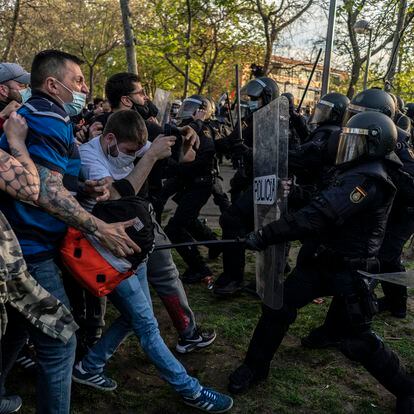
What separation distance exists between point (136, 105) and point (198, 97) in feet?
5.43

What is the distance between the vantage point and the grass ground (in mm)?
2891

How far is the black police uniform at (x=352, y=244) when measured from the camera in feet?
8.67

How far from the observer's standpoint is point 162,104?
4434 millimetres

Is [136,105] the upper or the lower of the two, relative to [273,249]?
upper

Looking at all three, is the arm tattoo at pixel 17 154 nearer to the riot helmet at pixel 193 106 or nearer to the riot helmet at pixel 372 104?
the riot helmet at pixel 372 104

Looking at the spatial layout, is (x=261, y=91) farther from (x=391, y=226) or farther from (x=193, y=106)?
(x=391, y=226)

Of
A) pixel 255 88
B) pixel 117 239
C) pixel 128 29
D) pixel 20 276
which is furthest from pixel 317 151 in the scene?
pixel 128 29

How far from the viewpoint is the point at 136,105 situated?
12.6 feet

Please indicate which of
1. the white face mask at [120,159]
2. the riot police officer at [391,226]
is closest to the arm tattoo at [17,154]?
the white face mask at [120,159]

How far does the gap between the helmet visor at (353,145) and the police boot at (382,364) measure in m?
1.05

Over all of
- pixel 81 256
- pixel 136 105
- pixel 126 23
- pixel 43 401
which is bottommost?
pixel 43 401

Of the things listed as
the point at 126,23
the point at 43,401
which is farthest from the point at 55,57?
the point at 126,23

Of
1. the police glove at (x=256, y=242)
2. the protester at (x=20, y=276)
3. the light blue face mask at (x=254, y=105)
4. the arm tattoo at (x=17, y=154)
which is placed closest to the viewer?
the protester at (x=20, y=276)

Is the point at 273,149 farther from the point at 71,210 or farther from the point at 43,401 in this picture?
the point at 43,401
